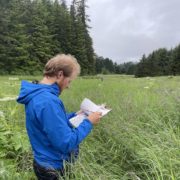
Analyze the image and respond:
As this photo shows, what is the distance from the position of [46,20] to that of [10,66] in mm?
14086

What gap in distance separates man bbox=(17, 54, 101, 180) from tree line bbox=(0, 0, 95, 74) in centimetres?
5168

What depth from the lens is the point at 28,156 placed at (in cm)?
526

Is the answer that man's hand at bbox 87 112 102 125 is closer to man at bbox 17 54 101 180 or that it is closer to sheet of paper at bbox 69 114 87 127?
man at bbox 17 54 101 180

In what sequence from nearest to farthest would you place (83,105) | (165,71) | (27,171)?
(83,105), (27,171), (165,71)

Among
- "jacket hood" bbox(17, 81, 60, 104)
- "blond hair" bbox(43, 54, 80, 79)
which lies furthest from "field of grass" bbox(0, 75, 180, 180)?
"blond hair" bbox(43, 54, 80, 79)

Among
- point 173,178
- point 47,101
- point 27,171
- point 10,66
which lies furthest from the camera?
point 10,66

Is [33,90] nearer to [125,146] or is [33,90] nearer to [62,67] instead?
[62,67]

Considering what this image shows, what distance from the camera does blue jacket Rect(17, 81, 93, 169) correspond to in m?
3.75

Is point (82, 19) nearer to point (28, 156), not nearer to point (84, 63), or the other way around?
point (84, 63)

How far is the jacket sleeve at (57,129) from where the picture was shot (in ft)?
12.2

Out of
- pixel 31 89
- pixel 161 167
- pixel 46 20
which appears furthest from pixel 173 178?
pixel 46 20

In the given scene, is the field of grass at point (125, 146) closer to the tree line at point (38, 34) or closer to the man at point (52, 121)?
the man at point (52, 121)

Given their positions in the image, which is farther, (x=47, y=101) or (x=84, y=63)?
(x=84, y=63)

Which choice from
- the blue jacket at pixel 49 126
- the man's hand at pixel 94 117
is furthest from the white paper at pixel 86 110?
the blue jacket at pixel 49 126
